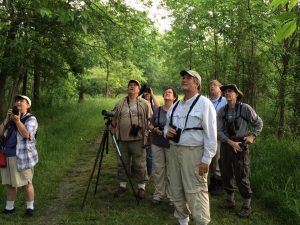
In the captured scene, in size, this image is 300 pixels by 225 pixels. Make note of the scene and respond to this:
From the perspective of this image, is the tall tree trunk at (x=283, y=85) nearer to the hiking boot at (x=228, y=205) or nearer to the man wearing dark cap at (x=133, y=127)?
the hiking boot at (x=228, y=205)

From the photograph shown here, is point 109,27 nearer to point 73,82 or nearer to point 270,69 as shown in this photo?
point 270,69

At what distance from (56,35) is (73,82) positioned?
8.31 metres

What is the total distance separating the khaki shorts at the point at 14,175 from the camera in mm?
5137

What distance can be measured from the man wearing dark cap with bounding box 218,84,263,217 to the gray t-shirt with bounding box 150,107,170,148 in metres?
0.88

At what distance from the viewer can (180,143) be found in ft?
14.4

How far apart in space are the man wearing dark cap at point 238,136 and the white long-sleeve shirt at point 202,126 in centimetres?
116

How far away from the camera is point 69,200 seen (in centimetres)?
607

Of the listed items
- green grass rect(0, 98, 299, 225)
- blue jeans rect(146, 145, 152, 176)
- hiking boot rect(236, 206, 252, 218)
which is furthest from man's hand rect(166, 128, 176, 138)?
blue jeans rect(146, 145, 152, 176)

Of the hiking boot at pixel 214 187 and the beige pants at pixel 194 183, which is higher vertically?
the beige pants at pixel 194 183

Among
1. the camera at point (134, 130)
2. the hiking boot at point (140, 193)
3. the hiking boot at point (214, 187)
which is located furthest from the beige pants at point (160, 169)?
the hiking boot at point (214, 187)

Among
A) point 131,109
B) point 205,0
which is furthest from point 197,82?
point 205,0

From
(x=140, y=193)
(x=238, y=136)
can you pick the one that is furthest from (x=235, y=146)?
(x=140, y=193)

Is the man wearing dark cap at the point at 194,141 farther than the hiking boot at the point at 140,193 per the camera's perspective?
No

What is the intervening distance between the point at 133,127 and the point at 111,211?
140 cm
